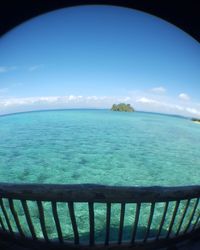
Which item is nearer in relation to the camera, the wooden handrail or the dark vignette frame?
the wooden handrail

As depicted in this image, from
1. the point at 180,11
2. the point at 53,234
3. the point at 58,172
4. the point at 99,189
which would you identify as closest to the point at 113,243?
the point at 99,189

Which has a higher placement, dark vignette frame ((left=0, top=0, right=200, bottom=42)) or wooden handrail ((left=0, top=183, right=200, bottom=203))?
dark vignette frame ((left=0, top=0, right=200, bottom=42))

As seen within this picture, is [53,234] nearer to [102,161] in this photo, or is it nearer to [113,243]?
[113,243]

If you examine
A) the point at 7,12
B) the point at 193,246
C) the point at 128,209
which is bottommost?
the point at 128,209

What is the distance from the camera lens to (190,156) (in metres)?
18.8

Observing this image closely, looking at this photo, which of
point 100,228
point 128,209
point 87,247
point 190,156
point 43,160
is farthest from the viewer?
point 190,156

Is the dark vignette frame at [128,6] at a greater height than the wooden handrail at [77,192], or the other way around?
the dark vignette frame at [128,6]

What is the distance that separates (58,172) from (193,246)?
35.2 feet

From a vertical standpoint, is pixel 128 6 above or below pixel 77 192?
above

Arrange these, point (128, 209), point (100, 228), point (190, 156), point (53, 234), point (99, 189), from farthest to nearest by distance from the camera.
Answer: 1. point (190, 156)
2. point (128, 209)
3. point (100, 228)
4. point (53, 234)
5. point (99, 189)

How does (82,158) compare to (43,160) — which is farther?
Answer: (82,158)

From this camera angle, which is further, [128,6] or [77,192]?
[128,6]

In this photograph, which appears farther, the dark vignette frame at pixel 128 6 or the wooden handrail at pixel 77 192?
the dark vignette frame at pixel 128 6

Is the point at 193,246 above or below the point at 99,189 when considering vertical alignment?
below
